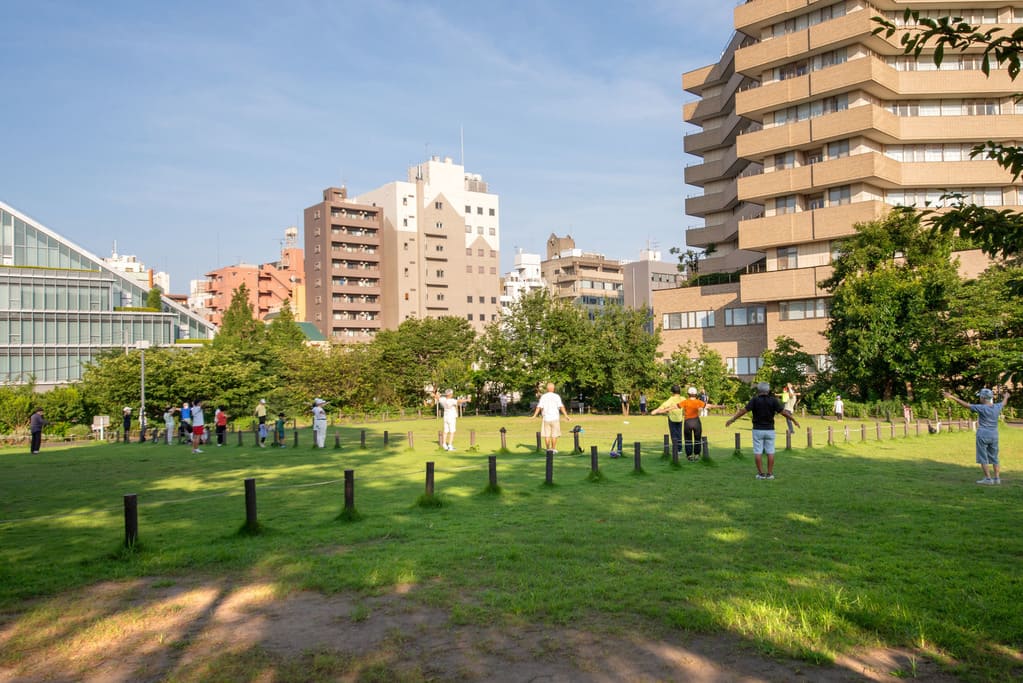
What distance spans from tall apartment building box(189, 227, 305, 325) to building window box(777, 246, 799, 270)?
7098cm

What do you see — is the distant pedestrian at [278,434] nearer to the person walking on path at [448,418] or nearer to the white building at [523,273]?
the person walking on path at [448,418]

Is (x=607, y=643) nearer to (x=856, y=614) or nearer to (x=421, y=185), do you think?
(x=856, y=614)

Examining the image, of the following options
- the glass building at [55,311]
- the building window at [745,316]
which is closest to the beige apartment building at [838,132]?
the building window at [745,316]

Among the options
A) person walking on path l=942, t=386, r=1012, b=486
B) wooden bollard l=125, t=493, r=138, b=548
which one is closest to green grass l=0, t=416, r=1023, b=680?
wooden bollard l=125, t=493, r=138, b=548

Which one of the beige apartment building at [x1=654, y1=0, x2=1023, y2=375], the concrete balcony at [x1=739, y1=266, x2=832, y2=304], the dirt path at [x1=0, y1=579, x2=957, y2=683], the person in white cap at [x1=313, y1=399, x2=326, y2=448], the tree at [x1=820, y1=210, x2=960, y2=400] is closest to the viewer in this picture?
the dirt path at [x1=0, y1=579, x2=957, y2=683]

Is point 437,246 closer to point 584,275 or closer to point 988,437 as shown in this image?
point 584,275

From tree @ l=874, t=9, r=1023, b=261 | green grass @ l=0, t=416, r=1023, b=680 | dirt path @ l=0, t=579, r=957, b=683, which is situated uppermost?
tree @ l=874, t=9, r=1023, b=261

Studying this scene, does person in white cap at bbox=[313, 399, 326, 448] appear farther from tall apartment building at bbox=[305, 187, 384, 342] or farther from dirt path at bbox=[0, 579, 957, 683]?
tall apartment building at bbox=[305, 187, 384, 342]

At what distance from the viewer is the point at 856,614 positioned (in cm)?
650

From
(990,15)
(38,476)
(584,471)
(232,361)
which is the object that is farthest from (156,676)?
(990,15)

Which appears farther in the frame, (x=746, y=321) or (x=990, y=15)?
(x=746, y=321)

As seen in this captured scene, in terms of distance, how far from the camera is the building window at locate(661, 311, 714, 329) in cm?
6138

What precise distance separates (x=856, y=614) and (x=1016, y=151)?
438 cm

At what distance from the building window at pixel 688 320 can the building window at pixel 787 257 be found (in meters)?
7.98
